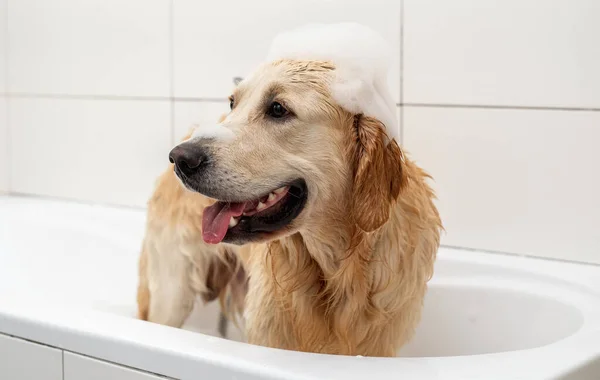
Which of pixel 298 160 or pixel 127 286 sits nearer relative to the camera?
pixel 298 160

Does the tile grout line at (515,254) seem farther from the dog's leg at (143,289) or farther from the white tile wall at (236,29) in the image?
the dog's leg at (143,289)

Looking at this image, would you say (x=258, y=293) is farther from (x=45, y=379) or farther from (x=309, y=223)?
(x=45, y=379)

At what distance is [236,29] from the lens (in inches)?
99.2

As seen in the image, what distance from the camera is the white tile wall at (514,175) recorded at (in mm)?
1958

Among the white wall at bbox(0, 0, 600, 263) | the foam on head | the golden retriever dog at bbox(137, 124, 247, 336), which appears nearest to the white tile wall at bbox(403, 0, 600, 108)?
the white wall at bbox(0, 0, 600, 263)

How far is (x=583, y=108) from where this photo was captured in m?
1.92

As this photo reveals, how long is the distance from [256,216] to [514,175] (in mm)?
862

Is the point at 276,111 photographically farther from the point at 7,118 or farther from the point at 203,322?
the point at 7,118

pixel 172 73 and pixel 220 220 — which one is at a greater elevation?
pixel 172 73

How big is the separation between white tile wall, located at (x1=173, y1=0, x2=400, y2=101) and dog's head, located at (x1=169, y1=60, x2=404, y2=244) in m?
0.80

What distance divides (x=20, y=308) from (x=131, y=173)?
1278 millimetres

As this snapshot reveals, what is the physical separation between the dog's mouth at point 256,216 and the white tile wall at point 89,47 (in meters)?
1.36

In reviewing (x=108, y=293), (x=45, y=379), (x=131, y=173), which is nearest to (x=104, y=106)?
(x=131, y=173)

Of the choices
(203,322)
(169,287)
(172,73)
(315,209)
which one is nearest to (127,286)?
(203,322)
